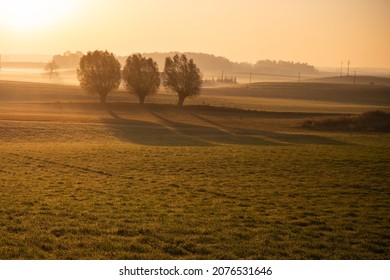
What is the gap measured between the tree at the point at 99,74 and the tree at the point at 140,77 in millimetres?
2469

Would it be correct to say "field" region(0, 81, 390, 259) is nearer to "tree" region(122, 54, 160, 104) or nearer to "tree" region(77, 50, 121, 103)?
"tree" region(122, 54, 160, 104)

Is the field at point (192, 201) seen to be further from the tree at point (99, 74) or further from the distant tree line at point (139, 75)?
the tree at point (99, 74)

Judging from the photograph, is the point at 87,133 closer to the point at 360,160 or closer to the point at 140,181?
the point at 140,181

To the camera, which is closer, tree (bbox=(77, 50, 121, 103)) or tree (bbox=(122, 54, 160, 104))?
tree (bbox=(122, 54, 160, 104))

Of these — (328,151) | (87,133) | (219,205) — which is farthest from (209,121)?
(219,205)

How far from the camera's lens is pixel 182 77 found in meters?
78.9

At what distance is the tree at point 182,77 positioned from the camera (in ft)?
259

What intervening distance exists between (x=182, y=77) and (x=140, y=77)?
8.77 meters

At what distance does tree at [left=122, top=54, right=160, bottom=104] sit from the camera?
80.6 m

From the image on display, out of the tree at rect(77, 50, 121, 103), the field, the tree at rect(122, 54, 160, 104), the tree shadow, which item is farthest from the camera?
the tree at rect(77, 50, 121, 103)

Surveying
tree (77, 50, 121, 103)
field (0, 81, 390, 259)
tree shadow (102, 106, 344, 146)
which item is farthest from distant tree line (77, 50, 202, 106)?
field (0, 81, 390, 259)

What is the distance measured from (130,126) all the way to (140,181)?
113 ft

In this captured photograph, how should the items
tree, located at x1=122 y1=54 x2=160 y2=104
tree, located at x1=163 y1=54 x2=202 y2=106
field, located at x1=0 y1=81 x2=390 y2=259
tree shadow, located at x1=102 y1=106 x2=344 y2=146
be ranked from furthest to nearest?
tree, located at x1=122 y1=54 x2=160 y2=104 → tree, located at x1=163 y1=54 x2=202 y2=106 → tree shadow, located at x1=102 y1=106 x2=344 y2=146 → field, located at x1=0 y1=81 x2=390 y2=259
